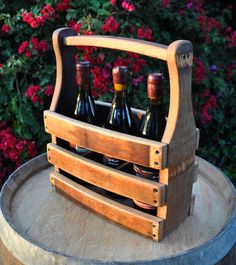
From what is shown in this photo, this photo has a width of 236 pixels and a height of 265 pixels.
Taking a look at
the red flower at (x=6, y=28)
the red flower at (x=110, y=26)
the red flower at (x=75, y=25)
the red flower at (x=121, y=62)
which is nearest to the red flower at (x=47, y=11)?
the red flower at (x=75, y=25)

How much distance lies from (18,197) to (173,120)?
562 millimetres

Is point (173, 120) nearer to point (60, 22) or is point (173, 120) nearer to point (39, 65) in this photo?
point (39, 65)

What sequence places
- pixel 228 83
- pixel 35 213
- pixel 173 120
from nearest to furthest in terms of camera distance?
pixel 173 120 → pixel 35 213 → pixel 228 83

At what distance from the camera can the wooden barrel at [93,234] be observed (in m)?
0.90

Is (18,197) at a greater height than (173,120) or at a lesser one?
lesser

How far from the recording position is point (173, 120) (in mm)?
870

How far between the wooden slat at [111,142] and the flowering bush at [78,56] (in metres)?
0.90

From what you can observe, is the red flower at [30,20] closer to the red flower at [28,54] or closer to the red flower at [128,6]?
the red flower at [28,54]

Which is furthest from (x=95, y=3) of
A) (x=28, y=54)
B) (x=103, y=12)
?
(x=28, y=54)

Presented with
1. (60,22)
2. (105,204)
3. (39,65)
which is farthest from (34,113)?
(105,204)

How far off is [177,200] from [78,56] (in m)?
1.24

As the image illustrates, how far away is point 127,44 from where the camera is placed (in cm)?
90

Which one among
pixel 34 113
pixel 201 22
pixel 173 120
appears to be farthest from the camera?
pixel 201 22

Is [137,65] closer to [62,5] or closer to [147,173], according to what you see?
[62,5]
